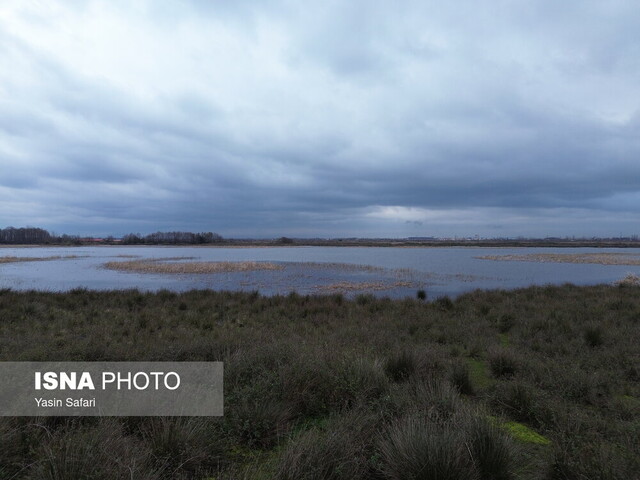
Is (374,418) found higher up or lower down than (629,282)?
higher up

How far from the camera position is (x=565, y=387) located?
539 cm

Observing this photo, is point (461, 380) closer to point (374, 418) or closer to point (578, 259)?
point (374, 418)

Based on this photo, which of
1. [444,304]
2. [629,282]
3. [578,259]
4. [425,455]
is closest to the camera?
[425,455]

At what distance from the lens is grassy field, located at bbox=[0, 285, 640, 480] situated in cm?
313

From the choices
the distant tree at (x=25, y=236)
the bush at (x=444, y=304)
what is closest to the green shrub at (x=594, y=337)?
the bush at (x=444, y=304)

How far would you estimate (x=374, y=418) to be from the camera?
12.9 feet

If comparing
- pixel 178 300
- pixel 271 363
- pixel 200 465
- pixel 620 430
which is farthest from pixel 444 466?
pixel 178 300

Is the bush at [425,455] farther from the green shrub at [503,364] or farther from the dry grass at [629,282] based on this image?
the dry grass at [629,282]

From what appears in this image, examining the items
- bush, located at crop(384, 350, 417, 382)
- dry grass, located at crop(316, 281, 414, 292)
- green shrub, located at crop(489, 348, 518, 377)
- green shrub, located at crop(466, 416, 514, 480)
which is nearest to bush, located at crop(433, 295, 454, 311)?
green shrub, located at crop(489, 348, 518, 377)

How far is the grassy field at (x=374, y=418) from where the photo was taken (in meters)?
3.13

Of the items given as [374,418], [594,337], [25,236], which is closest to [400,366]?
[374,418]

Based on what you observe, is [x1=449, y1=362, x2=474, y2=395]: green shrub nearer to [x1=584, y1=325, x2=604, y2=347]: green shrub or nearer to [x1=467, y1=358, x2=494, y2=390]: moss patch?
[x1=467, y1=358, x2=494, y2=390]: moss patch

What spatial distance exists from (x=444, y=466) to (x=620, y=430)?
8.68 feet

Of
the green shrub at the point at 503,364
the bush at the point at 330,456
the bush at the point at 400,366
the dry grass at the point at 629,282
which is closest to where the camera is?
the bush at the point at 330,456
